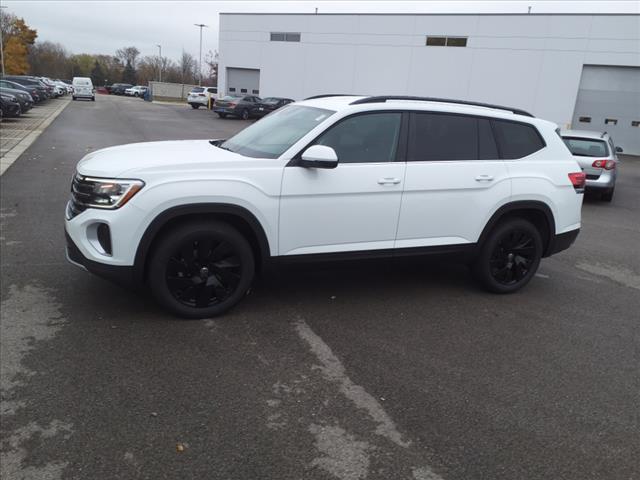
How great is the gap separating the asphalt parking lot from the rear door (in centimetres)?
41

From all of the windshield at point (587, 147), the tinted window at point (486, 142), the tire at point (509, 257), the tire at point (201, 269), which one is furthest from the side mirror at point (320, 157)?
the windshield at point (587, 147)

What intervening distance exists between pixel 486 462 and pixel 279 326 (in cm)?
196

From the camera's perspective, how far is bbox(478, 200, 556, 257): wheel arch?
513cm

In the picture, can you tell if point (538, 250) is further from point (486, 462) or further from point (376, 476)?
point (376, 476)

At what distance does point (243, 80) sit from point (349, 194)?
4051cm

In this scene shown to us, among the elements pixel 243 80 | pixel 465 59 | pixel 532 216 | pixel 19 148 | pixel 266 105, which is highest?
pixel 465 59

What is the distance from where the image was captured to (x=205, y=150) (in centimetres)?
470

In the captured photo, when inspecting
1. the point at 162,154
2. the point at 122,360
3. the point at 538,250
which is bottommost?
the point at 122,360

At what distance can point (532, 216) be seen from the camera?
18.0 feet

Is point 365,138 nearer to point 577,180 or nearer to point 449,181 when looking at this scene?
point 449,181

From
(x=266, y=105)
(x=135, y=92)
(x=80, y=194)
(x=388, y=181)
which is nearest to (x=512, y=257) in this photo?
(x=388, y=181)

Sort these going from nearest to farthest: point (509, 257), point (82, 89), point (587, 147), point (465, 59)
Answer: point (509, 257)
point (587, 147)
point (465, 59)
point (82, 89)

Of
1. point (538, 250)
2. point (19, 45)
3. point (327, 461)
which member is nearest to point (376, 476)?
point (327, 461)

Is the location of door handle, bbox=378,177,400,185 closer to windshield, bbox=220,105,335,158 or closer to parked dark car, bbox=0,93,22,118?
windshield, bbox=220,105,335,158
